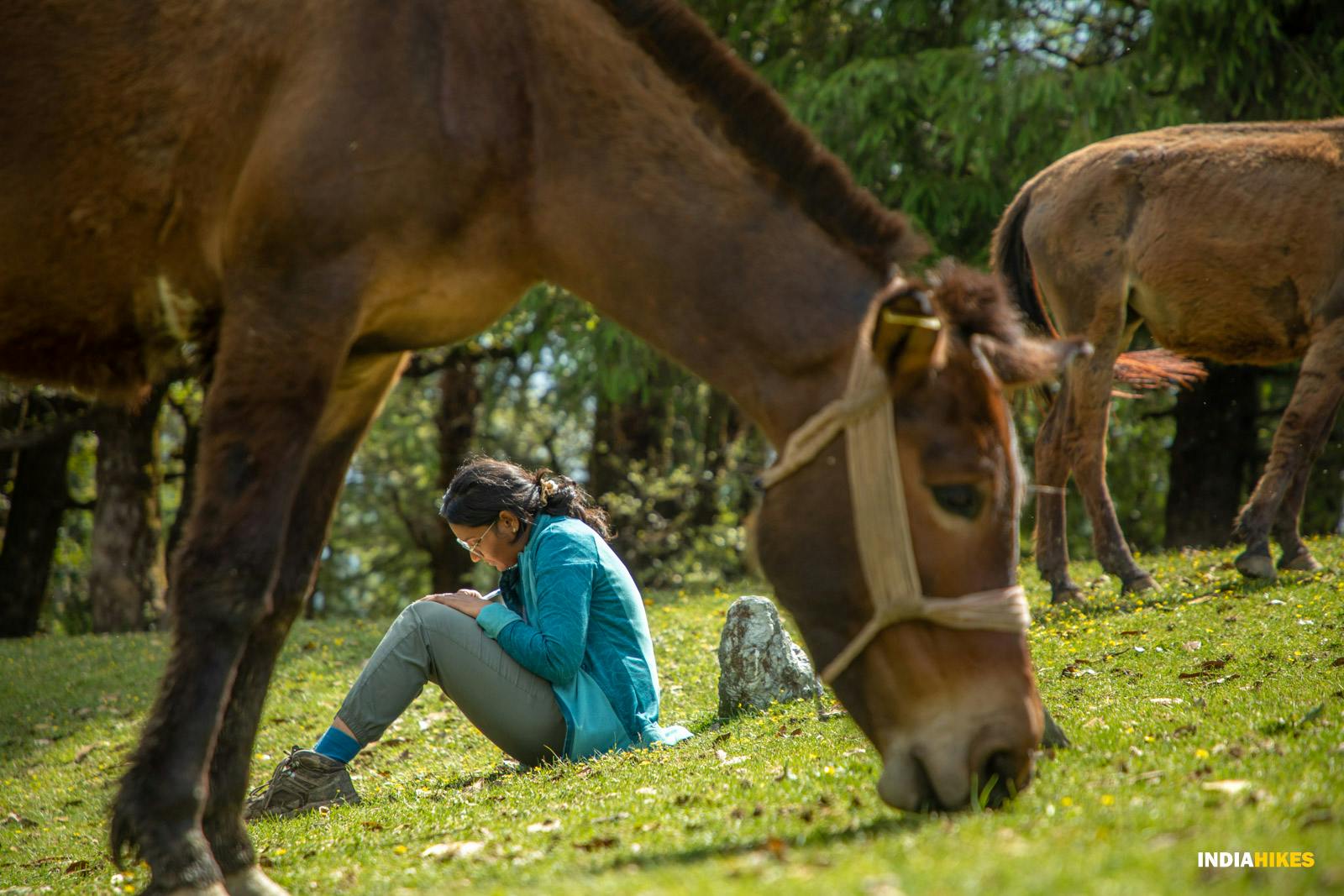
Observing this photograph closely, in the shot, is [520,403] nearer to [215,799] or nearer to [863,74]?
[863,74]

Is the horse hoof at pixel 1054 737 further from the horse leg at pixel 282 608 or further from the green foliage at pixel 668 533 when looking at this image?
the green foliage at pixel 668 533

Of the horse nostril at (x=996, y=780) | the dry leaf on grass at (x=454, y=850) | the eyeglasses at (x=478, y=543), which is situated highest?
the eyeglasses at (x=478, y=543)

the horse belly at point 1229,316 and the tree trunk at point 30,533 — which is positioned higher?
the horse belly at point 1229,316

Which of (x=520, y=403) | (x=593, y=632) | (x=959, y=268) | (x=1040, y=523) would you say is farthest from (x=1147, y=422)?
(x=959, y=268)

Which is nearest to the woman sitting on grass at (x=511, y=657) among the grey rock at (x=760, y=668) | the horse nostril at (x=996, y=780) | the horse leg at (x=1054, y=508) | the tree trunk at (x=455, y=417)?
the grey rock at (x=760, y=668)

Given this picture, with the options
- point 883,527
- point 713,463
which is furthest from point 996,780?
point 713,463

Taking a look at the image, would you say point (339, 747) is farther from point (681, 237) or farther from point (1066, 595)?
point (1066, 595)

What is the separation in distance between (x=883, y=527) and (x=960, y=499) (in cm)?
23

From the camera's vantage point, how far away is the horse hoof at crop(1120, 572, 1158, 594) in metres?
8.17

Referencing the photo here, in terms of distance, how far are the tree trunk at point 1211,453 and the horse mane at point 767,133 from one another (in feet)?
42.2

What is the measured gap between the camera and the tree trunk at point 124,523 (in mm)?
14984

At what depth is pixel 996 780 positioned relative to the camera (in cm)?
318

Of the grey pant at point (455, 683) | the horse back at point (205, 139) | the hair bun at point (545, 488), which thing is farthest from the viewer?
the hair bun at point (545, 488)

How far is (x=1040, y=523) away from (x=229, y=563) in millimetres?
6558
